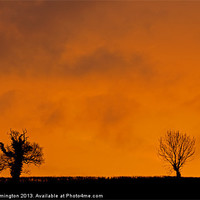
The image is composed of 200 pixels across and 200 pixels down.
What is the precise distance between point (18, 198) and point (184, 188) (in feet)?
75.5

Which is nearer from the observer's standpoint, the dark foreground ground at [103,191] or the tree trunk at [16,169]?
the dark foreground ground at [103,191]

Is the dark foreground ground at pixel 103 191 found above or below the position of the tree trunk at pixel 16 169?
below

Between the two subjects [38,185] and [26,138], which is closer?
[38,185]

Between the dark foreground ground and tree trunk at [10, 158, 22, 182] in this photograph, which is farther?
tree trunk at [10, 158, 22, 182]

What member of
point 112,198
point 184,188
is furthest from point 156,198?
point 184,188

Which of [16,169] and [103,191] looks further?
[16,169]

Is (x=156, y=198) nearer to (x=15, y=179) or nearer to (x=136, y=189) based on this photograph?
(x=136, y=189)

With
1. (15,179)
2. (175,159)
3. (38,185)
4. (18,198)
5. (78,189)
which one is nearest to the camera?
(18,198)

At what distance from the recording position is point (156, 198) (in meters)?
40.3

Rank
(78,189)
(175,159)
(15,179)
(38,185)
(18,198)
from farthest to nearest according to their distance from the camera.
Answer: (175,159), (15,179), (38,185), (78,189), (18,198)

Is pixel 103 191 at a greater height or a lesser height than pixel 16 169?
lesser

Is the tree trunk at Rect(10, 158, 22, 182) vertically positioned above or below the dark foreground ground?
above

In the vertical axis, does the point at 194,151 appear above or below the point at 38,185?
above

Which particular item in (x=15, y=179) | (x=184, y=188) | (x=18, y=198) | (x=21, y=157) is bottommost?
(x=18, y=198)
